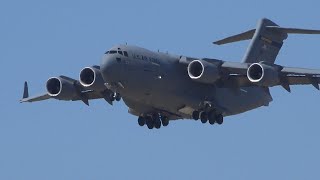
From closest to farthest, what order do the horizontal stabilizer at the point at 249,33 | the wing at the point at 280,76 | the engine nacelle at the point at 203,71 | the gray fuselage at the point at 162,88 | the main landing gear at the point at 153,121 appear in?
the gray fuselage at the point at 162,88 → the wing at the point at 280,76 → the engine nacelle at the point at 203,71 → the main landing gear at the point at 153,121 → the horizontal stabilizer at the point at 249,33


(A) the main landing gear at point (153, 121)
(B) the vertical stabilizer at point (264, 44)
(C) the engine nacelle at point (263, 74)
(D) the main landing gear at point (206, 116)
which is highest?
(C) the engine nacelle at point (263, 74)

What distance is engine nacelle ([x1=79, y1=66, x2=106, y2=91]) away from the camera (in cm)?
3800

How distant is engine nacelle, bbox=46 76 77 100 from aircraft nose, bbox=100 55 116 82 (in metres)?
4.30

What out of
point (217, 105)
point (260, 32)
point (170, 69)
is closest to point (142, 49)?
point (170, 69)

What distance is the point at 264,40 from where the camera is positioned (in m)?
42.2

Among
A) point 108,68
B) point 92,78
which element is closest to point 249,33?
point 92,78

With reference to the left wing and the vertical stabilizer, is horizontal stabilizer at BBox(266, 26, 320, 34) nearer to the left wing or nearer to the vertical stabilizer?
the vertical stabilizer

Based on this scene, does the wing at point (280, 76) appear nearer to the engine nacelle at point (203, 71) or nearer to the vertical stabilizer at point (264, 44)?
the engine nacelle at point (203, 71)

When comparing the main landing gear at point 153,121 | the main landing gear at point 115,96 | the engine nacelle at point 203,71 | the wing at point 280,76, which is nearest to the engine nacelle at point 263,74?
the wing at point 280,76

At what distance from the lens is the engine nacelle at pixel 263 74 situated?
3703 centimetres

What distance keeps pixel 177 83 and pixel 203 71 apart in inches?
44.9

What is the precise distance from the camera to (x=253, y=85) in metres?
38.5

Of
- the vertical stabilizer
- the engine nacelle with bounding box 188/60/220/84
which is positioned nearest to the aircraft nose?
the engine nacelle with bounding box 188/60/220/84

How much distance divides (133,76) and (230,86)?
4133 mm
